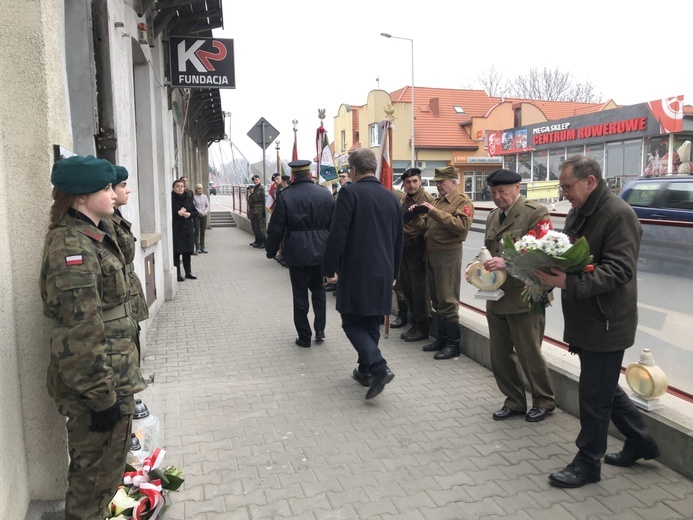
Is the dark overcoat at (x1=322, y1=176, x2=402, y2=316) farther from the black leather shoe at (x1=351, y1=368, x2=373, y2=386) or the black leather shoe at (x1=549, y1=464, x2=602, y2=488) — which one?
the black leather shoe at (x1=549, y1=464, x2=602, y2=488)

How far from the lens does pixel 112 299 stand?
2.65 meters

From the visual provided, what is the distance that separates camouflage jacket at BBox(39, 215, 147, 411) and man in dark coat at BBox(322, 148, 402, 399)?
236 centimetres

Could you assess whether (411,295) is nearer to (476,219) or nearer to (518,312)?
(476,219)

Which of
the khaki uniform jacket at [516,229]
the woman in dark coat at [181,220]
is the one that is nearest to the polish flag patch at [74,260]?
the khaki uniform jacket at [516,229]

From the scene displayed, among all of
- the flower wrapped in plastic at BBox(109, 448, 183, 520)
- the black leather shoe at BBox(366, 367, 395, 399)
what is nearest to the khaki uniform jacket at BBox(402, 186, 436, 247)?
the black leather shoe at BBox(366, 367, 395, 399)

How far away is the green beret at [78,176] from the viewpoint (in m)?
2.54

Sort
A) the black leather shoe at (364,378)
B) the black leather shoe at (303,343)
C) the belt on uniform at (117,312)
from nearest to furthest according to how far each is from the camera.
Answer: the belt on uniform at (117,312) → the black leather shoe at (364,378) → the black leather shoe at (303,343)

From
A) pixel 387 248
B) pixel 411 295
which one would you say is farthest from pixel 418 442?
pixel 411 295

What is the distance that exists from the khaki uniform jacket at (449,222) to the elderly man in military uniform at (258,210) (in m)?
10.2

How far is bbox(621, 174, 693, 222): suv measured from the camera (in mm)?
10055

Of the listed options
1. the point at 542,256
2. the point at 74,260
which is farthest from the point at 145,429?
the point at 542,256

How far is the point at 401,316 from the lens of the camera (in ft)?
24.2

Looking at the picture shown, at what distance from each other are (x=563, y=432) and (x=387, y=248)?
1.94 m

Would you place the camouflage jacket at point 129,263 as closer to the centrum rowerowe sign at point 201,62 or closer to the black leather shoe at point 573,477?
the black leather shoe at point 573,477
